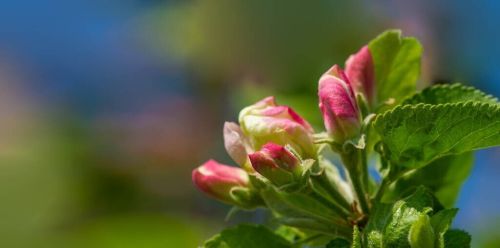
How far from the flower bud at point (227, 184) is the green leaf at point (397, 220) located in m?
0.22

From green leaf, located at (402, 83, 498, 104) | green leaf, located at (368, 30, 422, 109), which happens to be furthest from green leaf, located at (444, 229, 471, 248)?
green leaf, located at (368, 30, 422, 109)

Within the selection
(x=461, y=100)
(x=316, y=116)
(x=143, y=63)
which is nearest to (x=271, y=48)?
(x=143, y=63)

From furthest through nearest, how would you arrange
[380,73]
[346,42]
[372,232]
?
A: [346,42], [380,73], [372,232]

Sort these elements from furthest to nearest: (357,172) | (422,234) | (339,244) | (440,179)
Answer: (440,179) < (357,172) < (339,244) < (422,234)

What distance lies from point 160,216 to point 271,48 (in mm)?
840

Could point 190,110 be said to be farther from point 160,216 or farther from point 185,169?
point 160,216

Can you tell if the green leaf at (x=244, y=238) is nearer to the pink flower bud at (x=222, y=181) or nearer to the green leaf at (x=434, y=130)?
the pink flower bud at (x=222, y=181)

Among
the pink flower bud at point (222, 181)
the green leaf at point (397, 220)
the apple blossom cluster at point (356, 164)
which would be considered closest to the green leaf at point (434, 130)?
the apple blossom cluster at point (356, 164)

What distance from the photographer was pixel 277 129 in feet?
3.64

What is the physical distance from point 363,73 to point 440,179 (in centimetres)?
19

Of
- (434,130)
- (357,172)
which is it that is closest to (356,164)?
(357,172)

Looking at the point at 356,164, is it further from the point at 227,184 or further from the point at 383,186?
the point at 227,184

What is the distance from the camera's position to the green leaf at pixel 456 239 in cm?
101

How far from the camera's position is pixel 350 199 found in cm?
119
